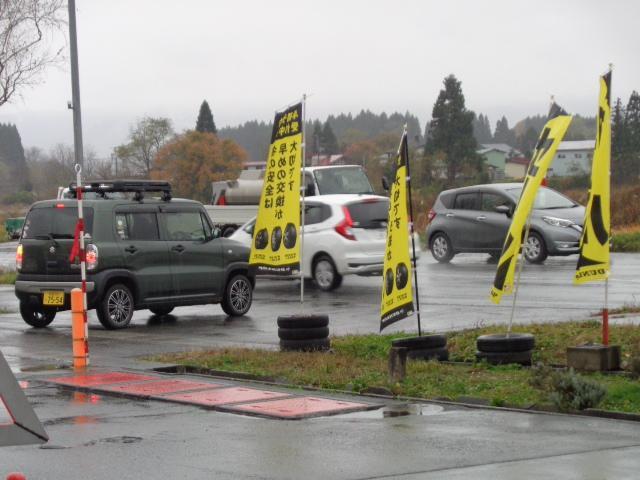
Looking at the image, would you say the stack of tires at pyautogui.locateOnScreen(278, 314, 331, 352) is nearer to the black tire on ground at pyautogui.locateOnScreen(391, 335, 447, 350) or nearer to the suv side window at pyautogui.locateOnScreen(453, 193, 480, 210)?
the black tire on ground at pyautogui.locateOnScreen(391, 335, 447, 350)

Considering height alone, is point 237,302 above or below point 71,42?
below

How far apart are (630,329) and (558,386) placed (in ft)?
12.7

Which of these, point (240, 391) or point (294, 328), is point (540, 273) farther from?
point (240, 391)

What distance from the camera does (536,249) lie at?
87.4 ft

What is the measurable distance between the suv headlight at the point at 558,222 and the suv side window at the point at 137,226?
1060 centimetres

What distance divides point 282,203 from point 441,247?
48.0 ft

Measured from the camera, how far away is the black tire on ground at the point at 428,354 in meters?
13.0

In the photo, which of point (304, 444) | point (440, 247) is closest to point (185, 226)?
point (440, 247)

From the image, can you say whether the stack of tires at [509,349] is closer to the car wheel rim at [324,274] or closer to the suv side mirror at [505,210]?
the car wheel rim at [324,274]

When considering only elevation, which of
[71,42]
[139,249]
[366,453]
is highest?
[71,42]

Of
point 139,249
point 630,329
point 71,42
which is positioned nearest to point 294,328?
point 630,329

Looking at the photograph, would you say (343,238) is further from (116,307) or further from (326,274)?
(116,307)

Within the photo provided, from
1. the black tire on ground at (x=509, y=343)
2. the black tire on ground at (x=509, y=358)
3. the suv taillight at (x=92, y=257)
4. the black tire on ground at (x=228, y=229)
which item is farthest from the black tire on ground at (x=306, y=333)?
the black tire on ground at (x=228, y=229)

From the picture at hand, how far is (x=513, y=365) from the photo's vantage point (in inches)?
486
